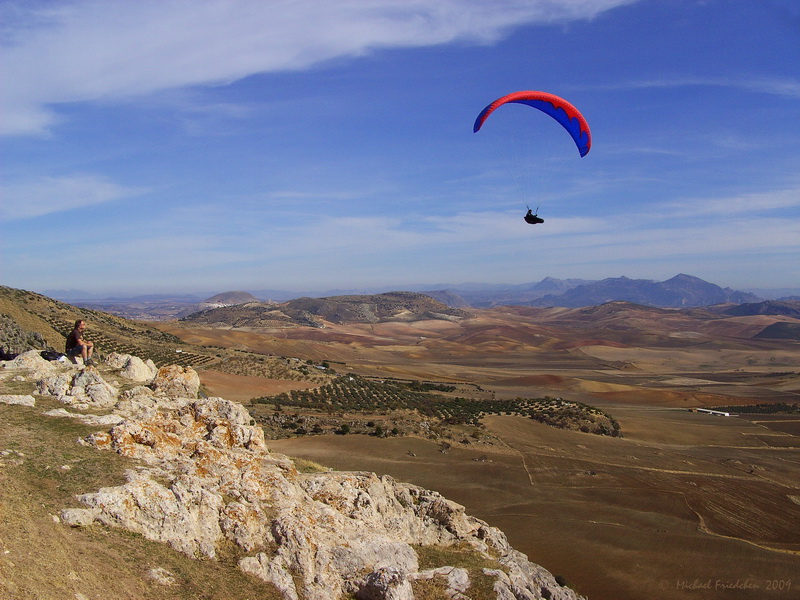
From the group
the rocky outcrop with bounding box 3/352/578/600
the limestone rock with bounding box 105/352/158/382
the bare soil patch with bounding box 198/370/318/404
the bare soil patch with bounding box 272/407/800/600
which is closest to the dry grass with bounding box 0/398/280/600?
the rocky outcrop with bounding box 3/352/578/600

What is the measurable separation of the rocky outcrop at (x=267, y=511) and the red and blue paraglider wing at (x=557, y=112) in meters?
16.6

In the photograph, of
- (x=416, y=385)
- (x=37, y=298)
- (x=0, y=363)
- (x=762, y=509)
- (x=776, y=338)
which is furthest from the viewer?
(x=776, y=338)

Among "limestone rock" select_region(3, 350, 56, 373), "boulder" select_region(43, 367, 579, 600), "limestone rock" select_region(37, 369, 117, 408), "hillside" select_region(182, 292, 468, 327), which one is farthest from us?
"hillside" select_region(182, 292, 468, 327)

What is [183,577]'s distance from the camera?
812 centimetres

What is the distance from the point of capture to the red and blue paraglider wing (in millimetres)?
22906

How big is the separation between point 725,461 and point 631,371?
222 ft

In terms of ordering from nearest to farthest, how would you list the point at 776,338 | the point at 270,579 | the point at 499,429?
the point at 270,579 < the point at 499,429 < the point at 776,338

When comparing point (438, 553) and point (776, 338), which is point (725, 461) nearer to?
point (438, 553)

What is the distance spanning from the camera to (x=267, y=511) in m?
10.4

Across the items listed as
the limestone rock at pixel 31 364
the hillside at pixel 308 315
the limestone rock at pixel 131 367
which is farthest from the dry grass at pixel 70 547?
the hillside at pixel 308 315

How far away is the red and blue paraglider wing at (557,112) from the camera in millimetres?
22906

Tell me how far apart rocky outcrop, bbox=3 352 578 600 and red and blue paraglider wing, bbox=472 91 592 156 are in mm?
16550

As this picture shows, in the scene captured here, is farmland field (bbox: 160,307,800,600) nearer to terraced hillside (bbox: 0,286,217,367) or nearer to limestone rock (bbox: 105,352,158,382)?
terraced hillside (bbox: 0,286,217,367)

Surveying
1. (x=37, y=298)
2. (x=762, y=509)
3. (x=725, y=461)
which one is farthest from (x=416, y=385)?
(x=37, y=298)
